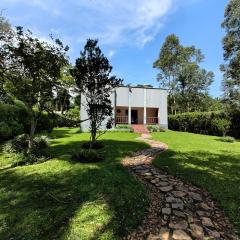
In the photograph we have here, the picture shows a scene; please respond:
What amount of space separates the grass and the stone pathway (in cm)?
28

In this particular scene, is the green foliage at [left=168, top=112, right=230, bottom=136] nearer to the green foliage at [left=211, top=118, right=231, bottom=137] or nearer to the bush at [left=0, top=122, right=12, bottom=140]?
the green foliage at [left=211, top=118, right=231, bottom=137]

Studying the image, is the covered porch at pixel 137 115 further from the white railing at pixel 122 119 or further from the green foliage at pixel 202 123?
the green foliage at pixel 202 123

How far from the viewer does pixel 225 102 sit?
Answer: 23203 millimetres

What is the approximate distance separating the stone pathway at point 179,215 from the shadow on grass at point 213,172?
0.25 meters

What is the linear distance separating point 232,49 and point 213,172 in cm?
1812

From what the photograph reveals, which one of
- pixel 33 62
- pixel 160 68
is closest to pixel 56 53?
pixel 33 62

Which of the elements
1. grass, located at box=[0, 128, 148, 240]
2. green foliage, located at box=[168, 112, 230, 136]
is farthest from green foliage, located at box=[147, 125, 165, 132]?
grass, located at box=[0, 128, 148, 240]

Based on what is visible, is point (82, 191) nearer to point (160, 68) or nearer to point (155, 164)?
point (155, 164)

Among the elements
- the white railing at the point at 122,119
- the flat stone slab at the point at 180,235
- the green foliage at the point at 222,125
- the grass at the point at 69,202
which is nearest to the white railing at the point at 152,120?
the white railing at the point at 122,119

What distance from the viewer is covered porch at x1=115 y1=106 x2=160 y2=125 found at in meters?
27.5

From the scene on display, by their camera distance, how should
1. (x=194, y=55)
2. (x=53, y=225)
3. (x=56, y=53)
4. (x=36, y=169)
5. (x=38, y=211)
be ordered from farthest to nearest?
(x=194, y=55), (x=56, y=53), (x=36, y=169), (x=38, y=211), (x=53, y=225)

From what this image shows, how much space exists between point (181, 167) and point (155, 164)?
970mm

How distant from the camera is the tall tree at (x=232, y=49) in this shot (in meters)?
21.3

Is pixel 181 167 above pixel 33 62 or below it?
below
